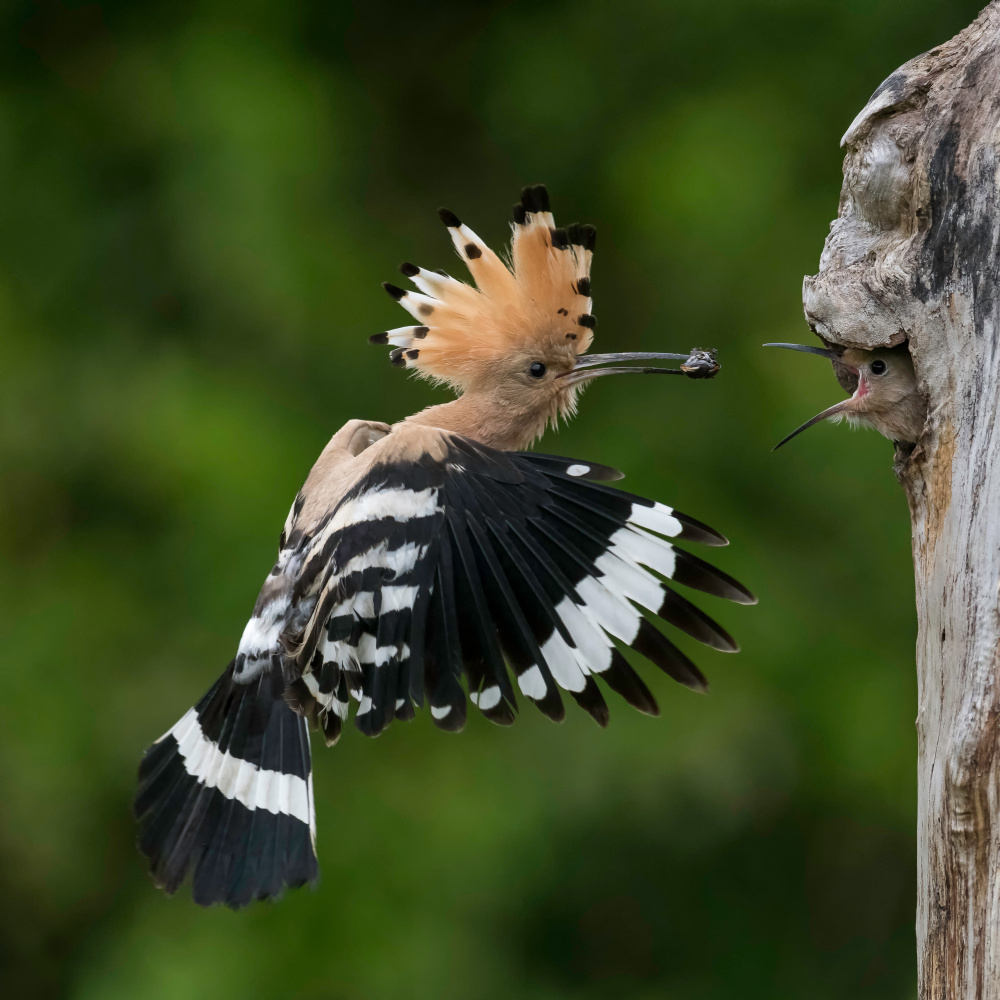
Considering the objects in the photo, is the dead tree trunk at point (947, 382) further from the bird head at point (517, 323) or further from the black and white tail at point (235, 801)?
the black and white tail at point (235, 801)

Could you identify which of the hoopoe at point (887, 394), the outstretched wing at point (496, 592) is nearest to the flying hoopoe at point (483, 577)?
the outstretched wing at point (496, 592)

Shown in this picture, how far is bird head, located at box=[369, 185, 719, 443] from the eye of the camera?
169 centimetres

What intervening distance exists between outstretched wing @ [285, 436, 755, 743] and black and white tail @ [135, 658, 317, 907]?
32cm

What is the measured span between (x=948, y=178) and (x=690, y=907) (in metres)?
2.16

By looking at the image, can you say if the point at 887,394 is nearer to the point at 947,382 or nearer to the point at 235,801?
the point at 947,382

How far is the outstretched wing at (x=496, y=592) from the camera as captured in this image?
147 centimetres

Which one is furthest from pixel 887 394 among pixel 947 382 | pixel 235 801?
pixel 235 801

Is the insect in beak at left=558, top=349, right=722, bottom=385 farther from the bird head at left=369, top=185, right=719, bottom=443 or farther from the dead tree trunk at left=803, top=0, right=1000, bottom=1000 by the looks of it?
A: the dead tree trunk at left=803, top=0, right=1000, bottom=1000

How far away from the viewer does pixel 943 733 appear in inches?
48.9

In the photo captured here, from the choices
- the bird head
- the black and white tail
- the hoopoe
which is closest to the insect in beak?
the bird head

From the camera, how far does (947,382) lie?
1.33 metres

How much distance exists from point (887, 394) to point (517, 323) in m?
0.53

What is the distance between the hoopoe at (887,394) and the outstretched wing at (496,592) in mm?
295

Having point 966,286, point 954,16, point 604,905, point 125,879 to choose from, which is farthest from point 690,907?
point 954,16
